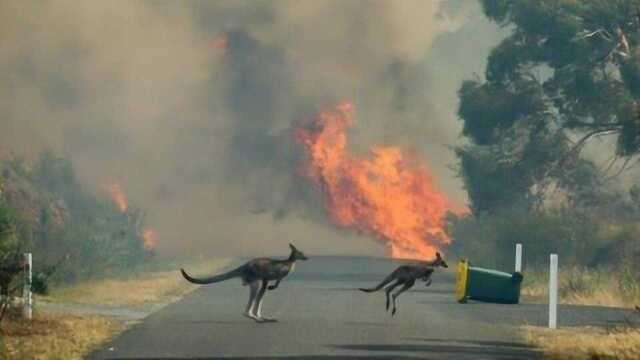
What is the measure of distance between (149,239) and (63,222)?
1515 cm

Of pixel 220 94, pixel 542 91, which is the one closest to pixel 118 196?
pixel 220 94

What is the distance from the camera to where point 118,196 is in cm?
6069

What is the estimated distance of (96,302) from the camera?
105 feet

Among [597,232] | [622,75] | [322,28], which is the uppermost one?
[322,28]

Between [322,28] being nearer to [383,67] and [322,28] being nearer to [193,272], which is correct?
[383,67]

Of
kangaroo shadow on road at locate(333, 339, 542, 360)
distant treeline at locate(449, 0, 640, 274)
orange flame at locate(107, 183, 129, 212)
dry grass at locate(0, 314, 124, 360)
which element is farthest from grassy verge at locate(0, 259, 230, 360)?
orange flame at locate(107, 183, 129, 212)

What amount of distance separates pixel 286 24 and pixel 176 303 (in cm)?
4078

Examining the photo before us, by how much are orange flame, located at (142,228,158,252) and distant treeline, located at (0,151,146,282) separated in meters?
0.48

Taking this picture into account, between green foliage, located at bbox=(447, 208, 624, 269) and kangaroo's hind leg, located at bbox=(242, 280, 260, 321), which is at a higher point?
green foliage, located at bbox=(447, 208, 624, 269)

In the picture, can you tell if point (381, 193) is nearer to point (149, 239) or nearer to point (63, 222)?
point (149, 239)

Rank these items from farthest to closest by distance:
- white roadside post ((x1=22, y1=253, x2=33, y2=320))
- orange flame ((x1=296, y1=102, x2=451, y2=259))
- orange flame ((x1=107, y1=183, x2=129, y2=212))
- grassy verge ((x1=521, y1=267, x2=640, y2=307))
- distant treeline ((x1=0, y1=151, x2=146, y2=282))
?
orange flame ((x1=107, y1=183, x2=129, y2=212)) → orange flame ((x1=296, y1=102, x2=451, y2=259)) → distant treeline ((x1=0, y1=151, x2=146, y2=282)) → grassy verge ((x1=521, y1=267, x2=640, y2=307)) → white roadside post ((x1=22, y1=253, x2=33, y2=320))

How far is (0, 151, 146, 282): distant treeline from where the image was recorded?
41.1 m

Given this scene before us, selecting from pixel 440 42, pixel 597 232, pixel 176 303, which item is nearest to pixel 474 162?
pixel 597 232

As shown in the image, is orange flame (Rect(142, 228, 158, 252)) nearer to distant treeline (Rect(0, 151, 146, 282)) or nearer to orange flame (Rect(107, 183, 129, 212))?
distant treeline (Rect(0, 151, 146, 282))
